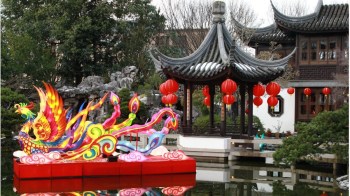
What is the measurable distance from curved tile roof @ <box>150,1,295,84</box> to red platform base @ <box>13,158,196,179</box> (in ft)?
11.1

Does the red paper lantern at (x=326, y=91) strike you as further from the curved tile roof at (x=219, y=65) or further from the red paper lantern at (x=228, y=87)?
the red paper lantern at (x=228, y=87)

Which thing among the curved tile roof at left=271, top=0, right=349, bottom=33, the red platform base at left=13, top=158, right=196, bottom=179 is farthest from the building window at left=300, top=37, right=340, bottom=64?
the red platform base at left=13, top=158, right=196, bottom=179

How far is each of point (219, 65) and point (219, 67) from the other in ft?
0.90

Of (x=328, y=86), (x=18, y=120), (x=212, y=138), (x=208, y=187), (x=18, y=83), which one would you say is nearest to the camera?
(x=208, y=187)

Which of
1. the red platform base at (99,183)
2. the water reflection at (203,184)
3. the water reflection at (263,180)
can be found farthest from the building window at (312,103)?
the red platform base at (99,183)

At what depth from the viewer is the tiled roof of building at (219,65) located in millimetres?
13938

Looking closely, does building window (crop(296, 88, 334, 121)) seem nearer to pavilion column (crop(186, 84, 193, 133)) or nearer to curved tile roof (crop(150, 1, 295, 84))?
curved tile roof (crop(150, 1, 295, 84))

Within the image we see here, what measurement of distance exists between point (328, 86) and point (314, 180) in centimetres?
893

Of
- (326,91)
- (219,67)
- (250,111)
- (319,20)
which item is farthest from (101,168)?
(319,20)

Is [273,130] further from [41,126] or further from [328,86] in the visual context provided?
[41,126]

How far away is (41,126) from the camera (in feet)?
35.5

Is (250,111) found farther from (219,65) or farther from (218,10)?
(218,10)

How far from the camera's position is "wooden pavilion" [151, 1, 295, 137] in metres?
14.0


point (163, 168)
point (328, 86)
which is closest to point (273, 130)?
point (328, 86)
